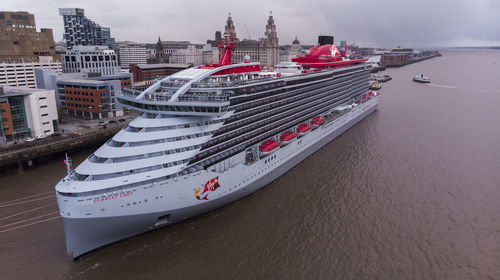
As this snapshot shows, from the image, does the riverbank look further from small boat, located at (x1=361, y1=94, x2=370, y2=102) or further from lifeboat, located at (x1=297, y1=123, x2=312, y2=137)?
small boat, located at (x1=361, y1=94, x2=370, y2=102)

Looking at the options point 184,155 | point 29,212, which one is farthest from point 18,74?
point 184,155

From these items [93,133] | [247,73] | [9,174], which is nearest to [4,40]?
[93,133]

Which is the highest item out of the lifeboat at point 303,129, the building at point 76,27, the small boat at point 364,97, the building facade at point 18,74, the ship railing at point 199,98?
the building at point 76,27

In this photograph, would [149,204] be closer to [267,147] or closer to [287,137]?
[267,147]

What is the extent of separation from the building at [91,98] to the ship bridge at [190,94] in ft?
74.2

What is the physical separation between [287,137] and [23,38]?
Answer: 211ft

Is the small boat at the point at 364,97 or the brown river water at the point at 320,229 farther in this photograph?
the small boat at the point at 364,97

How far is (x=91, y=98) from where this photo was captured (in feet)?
129

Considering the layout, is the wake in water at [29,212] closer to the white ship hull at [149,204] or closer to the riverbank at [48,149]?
the white ship hull at [149,204]

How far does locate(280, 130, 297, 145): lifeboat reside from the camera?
23.4m

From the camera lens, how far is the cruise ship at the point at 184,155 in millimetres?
14250

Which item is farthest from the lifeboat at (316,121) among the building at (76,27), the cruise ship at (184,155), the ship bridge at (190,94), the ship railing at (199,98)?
the building at (76,27)

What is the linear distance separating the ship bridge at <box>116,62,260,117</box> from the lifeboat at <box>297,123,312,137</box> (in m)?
6.91

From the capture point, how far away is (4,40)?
5916 cm
